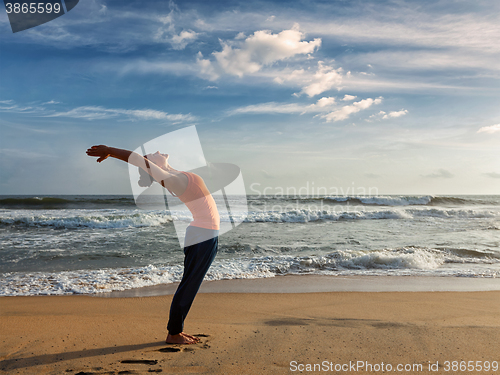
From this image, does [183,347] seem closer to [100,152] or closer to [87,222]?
[100,152]

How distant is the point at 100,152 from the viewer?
2240mm

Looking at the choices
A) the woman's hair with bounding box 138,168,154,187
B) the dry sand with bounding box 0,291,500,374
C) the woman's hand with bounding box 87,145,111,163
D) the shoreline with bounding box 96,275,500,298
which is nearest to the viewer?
the woman's hand with bounding box 87,145,111,163

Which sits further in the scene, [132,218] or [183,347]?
[132,218]

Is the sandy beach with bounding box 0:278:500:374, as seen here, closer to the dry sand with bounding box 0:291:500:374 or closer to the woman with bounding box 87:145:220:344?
the dry sand with bounding box 0:291:500:374

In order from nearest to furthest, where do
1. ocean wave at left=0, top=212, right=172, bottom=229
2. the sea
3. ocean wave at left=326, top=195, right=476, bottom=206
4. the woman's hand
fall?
the woman's hand, the sea, ocean wave at left=0, top=212, right=172, bottom=229, ocean wave at left=326, top=195, right=476, bottom=206

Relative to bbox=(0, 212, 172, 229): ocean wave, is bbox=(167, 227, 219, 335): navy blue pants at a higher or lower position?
higher

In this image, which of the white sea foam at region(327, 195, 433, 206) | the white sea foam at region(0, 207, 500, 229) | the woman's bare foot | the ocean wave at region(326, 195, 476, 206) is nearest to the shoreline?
the woman's bare foot

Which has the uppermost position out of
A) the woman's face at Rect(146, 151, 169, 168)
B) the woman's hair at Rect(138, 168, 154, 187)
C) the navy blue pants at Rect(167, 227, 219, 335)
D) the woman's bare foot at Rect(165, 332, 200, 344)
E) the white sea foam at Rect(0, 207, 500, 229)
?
the woman's face at Rect(146, 151, 169, 168)

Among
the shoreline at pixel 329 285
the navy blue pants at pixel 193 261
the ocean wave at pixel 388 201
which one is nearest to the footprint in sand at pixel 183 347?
the navy blue pants at pixel 193 261

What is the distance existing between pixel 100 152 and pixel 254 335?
92.8 inches

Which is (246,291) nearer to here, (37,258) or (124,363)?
(124,363)

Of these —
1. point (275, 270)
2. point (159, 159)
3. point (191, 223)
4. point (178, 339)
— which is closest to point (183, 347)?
point (178, 339)

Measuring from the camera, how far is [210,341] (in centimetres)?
298

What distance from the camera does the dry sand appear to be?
2.55 metres
